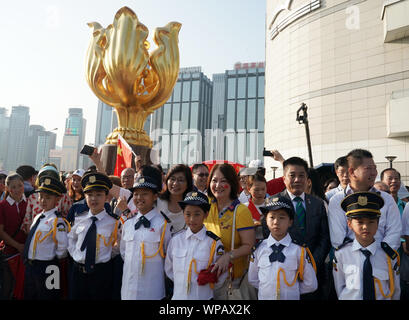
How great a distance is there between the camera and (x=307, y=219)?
2555 mm

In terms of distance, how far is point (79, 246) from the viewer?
274 centimetres

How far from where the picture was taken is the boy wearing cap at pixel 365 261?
208 centimetres

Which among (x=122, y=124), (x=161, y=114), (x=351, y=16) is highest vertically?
(x=161, y=114)

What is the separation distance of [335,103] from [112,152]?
12536 millimetres

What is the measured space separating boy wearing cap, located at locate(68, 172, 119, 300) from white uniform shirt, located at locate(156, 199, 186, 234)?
1.41 feet

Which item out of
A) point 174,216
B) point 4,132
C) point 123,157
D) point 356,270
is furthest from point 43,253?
point 4,132

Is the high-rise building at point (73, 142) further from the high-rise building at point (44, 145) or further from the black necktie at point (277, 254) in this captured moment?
the black necktie at point (277, 254)

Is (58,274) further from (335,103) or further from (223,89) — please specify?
(223,89)

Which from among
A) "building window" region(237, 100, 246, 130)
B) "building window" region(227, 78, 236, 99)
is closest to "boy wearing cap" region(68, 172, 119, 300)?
"building window" region(237, 100, 246, 130)

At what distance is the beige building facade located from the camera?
46.4 feet

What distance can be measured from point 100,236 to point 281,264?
1.57m
